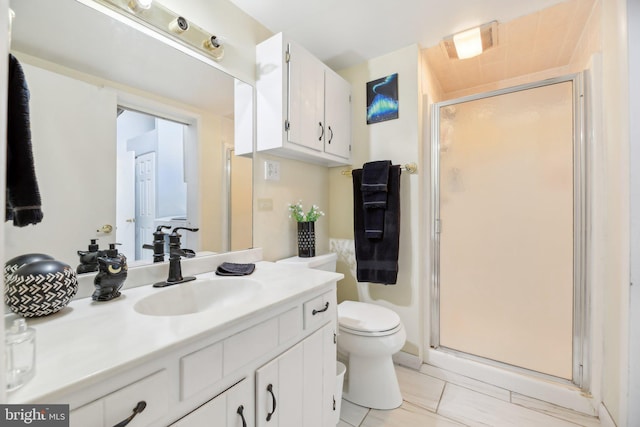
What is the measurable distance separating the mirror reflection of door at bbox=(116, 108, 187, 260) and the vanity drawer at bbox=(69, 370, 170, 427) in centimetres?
67

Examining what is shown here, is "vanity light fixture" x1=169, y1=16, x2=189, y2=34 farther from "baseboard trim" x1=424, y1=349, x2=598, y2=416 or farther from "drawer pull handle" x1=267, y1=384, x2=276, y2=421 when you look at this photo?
"baseboard trim" x1=424, y1=349, x2=598, y2=416

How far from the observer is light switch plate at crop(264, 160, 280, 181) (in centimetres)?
169

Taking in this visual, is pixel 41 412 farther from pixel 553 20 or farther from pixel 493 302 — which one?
pixel 553 20

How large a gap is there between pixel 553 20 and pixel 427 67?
76 cm

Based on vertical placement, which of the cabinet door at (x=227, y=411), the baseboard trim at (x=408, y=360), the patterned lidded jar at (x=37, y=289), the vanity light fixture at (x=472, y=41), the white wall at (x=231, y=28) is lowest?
the baseboard trim at (x=408, y=360)

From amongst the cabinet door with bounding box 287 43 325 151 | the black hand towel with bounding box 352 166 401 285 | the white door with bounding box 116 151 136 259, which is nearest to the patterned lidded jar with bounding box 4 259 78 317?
the white door with bounding box 116 151 136 259

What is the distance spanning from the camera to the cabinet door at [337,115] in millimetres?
1873

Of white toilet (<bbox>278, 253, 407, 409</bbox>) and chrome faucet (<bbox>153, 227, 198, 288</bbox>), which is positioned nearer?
chrome faucet (<bbox>153, 227, 198, 288</bbox>)

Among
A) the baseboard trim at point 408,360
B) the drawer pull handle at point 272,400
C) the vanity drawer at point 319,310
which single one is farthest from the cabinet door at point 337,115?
the baseboard trim at point 408,360

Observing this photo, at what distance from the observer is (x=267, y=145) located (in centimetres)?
156

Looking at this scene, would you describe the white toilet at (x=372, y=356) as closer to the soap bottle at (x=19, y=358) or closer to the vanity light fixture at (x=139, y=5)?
the soap bottle at (x=19, y=358)

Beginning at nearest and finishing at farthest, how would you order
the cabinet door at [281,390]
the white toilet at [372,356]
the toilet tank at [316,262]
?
the cabinet door at [281,390], the white toilet at [372,356], the toilet tank at [316,262]

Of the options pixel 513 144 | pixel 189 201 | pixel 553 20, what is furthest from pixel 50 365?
pixel 553 20

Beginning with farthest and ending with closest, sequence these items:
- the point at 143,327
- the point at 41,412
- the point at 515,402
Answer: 1. the point at 515,402
2. the point at 143,327
3. the point at 41,412
